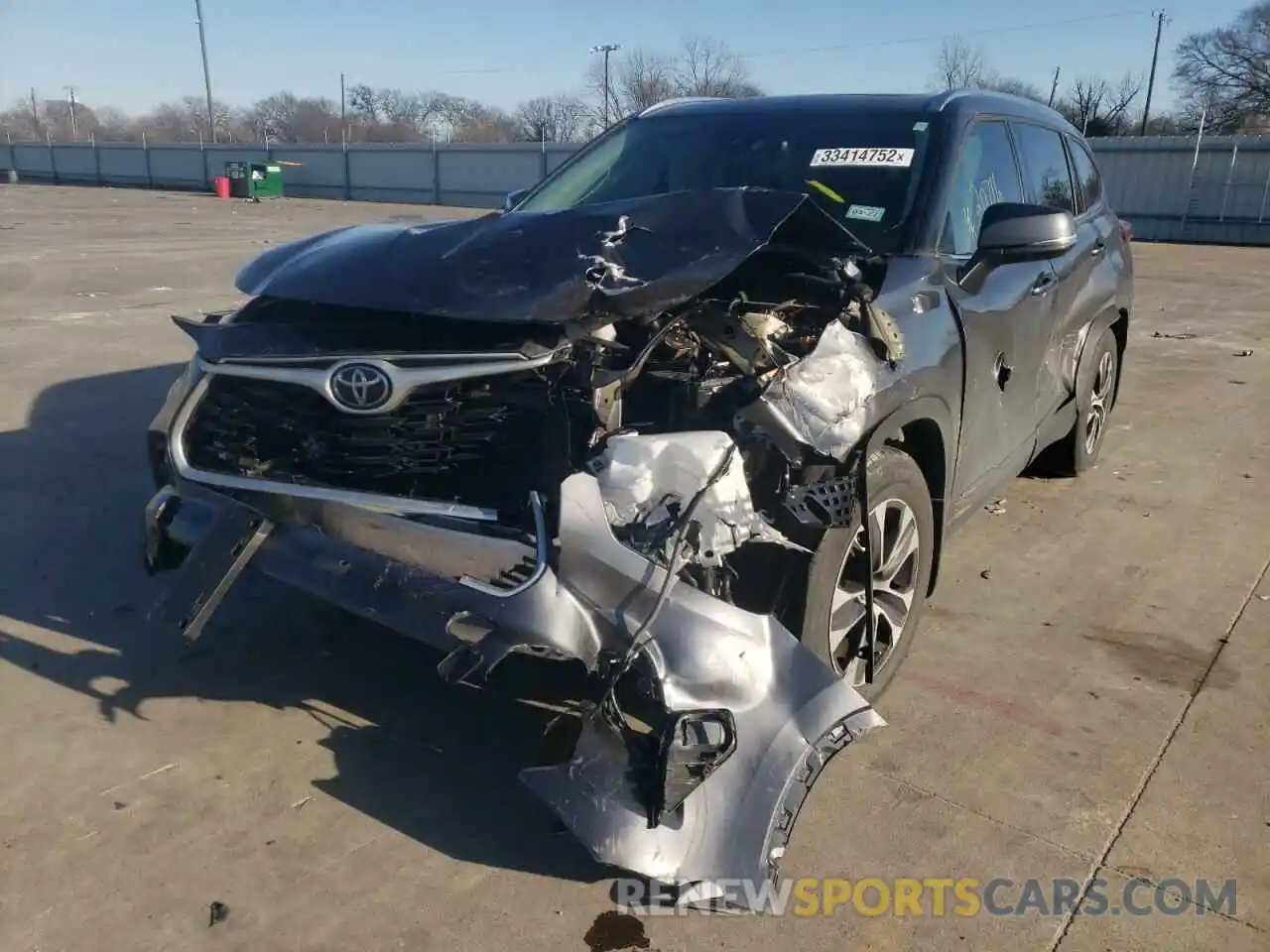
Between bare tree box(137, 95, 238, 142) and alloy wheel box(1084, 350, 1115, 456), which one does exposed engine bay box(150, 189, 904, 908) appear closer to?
alloy wheel box(1084, 350, 1115, 456)

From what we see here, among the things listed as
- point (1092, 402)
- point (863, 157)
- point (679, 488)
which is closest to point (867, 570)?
point (679, 488)

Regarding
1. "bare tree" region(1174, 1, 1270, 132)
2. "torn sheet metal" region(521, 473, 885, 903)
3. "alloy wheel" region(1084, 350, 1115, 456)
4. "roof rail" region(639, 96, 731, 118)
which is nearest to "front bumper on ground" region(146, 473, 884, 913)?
"torn sheet metal" region(521, 473, 885, 903)

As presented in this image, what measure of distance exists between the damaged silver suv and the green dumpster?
124 feet

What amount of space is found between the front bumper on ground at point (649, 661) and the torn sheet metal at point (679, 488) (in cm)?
10

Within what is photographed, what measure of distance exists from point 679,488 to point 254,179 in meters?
39.4

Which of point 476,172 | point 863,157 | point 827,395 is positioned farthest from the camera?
point 476,172

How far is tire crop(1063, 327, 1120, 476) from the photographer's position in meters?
5.32

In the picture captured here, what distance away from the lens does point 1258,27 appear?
201 ft

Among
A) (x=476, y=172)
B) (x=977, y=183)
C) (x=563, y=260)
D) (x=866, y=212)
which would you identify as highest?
(x=977, y=183)

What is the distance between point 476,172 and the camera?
123 ft

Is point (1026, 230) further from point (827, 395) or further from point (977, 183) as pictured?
point (827, 395)

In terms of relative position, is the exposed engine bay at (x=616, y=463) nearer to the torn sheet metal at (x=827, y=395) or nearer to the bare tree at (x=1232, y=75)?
the torn sheet metal at (x=827, y=395)

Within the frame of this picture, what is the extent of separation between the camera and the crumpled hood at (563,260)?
285 cm

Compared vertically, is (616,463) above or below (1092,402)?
above
